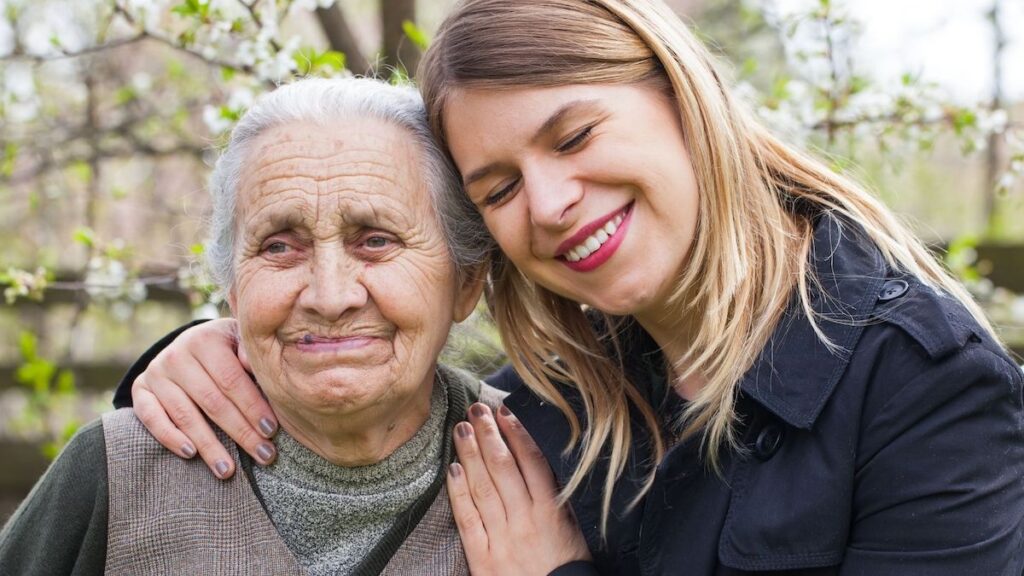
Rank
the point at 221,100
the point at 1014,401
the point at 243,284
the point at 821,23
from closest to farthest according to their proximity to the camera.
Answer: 1. the point at 1014,401
2. the point at 243,284
3. the point at 821,23
4. the point at 221,100

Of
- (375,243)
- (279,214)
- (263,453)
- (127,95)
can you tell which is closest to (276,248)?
(279,214)

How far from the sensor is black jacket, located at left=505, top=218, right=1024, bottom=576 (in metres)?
1.79

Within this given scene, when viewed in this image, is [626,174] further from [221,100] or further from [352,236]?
[221,100]

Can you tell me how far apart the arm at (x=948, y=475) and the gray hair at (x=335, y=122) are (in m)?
0.94

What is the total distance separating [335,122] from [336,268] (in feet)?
1.00

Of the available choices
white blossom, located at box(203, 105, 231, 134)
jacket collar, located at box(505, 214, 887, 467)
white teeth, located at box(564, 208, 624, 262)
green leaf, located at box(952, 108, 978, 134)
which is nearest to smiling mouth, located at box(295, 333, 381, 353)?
white teeth, located at box(564, 208, 624, 262)

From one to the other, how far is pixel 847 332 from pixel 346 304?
3.12 ft

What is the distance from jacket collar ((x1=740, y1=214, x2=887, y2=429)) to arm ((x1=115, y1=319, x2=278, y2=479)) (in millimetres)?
1029

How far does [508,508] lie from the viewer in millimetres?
2211

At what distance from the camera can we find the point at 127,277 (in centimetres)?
317

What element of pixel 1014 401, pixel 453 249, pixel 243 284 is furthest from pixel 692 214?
pixel 243 284

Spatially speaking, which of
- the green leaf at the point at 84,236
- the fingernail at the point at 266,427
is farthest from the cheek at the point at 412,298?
the green leaf at the point at 84,236

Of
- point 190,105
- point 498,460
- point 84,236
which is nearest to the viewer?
point 498,460

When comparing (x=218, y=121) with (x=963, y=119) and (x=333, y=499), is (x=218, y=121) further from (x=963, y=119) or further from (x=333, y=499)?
(x=963, y=119)
